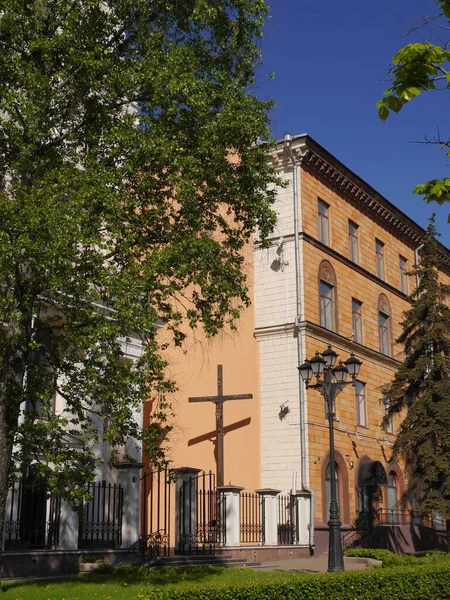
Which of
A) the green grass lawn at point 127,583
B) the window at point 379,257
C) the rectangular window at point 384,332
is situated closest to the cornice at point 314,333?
the rectangular window at point 384,332

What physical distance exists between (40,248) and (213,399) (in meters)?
16.1

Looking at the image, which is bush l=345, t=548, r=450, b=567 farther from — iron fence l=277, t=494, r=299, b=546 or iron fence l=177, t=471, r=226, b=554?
iron fence l=177, t=471, r=226, b=554

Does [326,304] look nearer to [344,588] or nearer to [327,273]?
[327,273]

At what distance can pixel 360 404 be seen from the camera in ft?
104

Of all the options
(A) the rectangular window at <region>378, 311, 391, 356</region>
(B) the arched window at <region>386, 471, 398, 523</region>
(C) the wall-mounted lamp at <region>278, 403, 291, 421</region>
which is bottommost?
(B) the arched window at <region>386, 471, 398, 523</region>

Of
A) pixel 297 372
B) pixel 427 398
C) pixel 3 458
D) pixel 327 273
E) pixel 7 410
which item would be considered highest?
pixel 327 273

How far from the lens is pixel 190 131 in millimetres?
15156

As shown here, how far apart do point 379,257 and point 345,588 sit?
25.0m

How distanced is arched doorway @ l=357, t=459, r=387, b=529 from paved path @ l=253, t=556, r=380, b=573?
6.10 metres

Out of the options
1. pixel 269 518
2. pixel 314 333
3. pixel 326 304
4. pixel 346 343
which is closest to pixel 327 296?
pixel 326 304

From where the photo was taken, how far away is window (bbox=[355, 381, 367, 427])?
31.4 metres

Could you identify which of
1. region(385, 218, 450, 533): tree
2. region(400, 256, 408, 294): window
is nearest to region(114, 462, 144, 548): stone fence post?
region(385, 218, 450, 533): tree

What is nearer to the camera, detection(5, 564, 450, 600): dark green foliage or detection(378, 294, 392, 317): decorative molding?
detection(5, 564, 450, 600): dark green foliage

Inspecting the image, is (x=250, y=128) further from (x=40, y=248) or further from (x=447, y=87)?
(x=447, y=87)
